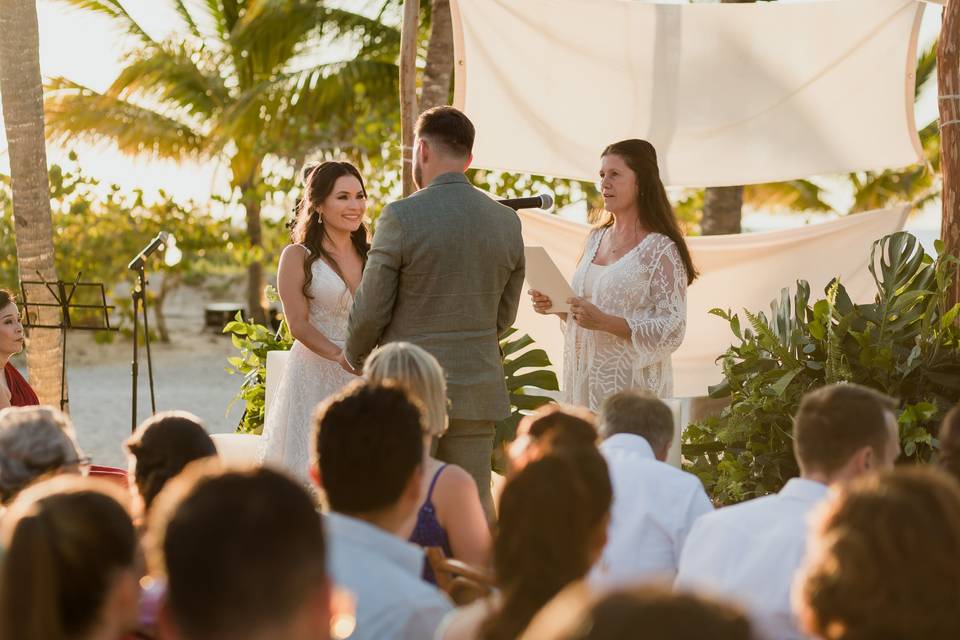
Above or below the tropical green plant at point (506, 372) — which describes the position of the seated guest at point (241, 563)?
above

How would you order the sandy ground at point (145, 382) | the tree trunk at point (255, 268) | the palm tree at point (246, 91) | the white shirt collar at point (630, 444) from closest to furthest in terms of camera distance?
the white shirt collar at point (630, 444) → the sandy ground at point (145, 382) → the palm tree at point (246, 91) → the tree trunk at point (255, 268)

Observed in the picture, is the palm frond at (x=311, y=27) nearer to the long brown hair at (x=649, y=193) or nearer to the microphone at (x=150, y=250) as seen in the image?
the microphone at (x=150, y=250)

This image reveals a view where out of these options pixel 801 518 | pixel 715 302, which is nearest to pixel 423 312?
pixel 801 518

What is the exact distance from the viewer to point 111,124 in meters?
21.2

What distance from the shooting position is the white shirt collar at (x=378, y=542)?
2314 mm

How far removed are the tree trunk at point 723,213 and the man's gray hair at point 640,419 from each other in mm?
8745

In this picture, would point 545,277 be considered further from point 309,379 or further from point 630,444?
point 630,444

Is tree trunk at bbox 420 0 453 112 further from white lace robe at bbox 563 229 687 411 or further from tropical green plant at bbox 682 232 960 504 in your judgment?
white lace robe at bbox 563 229 687 411

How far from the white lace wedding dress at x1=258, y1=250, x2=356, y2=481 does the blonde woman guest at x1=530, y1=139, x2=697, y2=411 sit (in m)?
0.75

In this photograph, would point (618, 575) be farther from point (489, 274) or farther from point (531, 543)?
point (489, 274)

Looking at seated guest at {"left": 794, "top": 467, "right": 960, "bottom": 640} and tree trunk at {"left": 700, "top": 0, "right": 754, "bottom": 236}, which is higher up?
tree trunk at {"left": 700, "top": 0, "right": 754, "bottom": 236}

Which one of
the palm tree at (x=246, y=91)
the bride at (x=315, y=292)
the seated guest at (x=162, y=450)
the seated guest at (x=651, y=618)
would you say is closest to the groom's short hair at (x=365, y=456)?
the seated guest at (x=162, y=450)

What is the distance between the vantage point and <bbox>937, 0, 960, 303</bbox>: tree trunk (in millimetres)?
5723

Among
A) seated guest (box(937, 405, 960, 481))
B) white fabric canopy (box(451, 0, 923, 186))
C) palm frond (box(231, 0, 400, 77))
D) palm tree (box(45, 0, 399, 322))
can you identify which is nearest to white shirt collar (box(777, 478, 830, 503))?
seated guest (box(937, 405, 960, 481))
